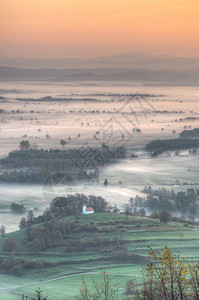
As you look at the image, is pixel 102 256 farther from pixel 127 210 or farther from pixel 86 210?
pixel 127 210

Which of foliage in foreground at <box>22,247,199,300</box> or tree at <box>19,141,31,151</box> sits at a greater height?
tree at <box>19,141,31,151</box>

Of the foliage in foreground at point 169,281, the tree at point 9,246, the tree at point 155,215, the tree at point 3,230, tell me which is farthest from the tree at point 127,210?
the foliage in foreground at point 169,281

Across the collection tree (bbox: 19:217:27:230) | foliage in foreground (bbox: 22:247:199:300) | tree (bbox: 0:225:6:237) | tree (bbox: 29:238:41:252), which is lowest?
foliage in foreground (bbox: 22:247:199:300)

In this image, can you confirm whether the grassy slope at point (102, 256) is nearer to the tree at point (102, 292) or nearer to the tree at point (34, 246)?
the tree at point (34, 246)

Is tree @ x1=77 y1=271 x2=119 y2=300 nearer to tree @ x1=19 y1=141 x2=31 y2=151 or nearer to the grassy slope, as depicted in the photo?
the grassy slope

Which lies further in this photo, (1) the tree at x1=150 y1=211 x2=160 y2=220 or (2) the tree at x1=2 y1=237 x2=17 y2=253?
(1) the tree at x1=150 y1=211 x2=160 y2=220

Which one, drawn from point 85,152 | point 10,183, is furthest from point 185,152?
point 10,183

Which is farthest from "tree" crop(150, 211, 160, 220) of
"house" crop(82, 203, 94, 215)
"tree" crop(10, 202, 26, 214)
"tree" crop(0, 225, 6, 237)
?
"tree" crop(0, 225, 6, 237)

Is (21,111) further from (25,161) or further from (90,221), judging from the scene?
(90,221)
